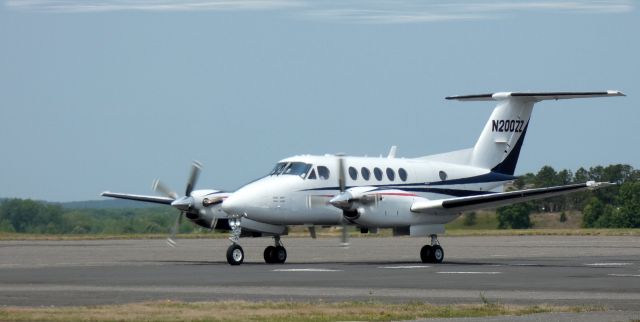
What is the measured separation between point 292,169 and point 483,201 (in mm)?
6283

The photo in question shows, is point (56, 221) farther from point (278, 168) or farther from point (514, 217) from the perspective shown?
point (278, 168)

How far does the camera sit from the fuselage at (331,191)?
127 feet

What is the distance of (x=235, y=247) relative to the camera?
38.4m

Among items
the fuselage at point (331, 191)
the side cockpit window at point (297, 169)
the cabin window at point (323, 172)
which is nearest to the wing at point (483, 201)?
the fuselage at point (331, 191)

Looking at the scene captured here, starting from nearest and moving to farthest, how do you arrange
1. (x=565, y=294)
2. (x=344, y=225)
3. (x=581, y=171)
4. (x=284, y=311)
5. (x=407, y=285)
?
(x=284, y=311) → (x=565, y=294) → (x=407, y=285) → (x=344, y=225) → (x=581, y=171)

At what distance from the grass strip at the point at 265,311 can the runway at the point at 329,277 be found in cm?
131

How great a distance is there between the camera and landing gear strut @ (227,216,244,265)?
125 ft

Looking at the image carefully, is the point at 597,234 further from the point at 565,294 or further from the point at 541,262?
the point at 565,294

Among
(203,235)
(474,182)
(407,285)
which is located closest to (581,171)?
(203,235)

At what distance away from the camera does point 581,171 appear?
11794 centimetres

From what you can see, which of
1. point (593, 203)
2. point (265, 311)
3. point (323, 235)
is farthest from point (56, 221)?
point (265, 311)

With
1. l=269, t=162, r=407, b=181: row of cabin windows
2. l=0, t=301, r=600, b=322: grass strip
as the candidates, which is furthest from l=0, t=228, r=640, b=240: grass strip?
l=0, t=301, r=600, b=322: grass strip

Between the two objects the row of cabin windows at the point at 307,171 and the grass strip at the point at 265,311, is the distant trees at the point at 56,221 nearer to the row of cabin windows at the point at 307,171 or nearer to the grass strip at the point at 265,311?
the row of cabin windows at the point at 307,171

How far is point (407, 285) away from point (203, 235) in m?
52.4
